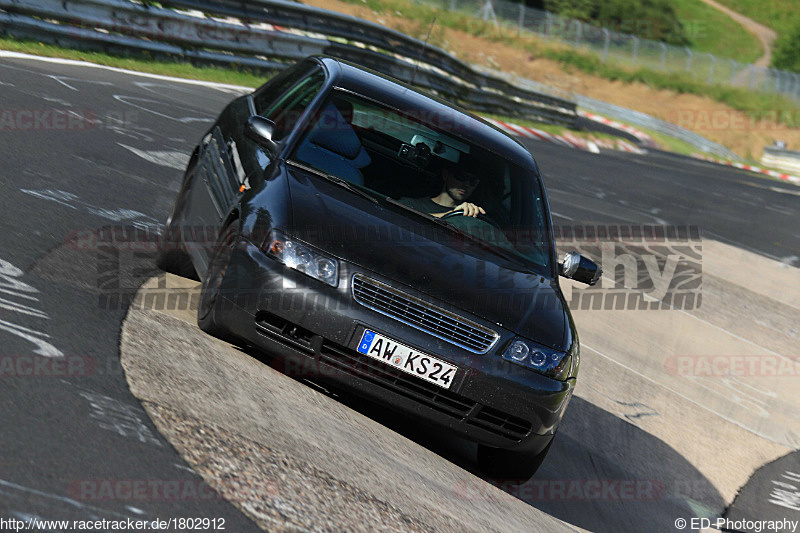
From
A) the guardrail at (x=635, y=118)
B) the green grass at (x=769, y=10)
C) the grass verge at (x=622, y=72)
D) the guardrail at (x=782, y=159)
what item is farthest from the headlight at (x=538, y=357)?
the green grass at (x=769, y=10)

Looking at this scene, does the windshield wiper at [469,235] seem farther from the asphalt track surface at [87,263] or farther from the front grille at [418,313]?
the asphalt track surface at [87,263]

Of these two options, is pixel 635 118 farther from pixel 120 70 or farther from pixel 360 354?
pixel 360 354

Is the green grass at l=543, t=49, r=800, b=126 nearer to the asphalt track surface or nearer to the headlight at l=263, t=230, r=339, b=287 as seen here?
the asphalt track surface

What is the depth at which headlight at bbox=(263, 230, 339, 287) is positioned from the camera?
5.03 m

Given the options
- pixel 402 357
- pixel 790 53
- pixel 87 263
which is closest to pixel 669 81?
pixel 790 53

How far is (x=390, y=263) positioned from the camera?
17.0 ft

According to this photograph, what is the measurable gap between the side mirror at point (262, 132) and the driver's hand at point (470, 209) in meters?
1.16

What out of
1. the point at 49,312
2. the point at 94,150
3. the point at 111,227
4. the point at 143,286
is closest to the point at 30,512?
the point at 49,312

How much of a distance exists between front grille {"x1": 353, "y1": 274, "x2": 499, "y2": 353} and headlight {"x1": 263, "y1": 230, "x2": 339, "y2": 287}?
12 cm

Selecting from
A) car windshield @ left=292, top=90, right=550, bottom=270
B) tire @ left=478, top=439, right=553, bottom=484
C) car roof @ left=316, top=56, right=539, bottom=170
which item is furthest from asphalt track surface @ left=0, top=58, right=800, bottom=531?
car roof @ left=316, top=56, right=539, bottom=170

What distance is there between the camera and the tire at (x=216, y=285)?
5.22 metres

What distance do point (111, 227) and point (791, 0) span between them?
100 meters

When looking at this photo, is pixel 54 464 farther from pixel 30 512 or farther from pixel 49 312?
pixel 49 312

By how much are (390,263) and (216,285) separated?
0.90 meters
